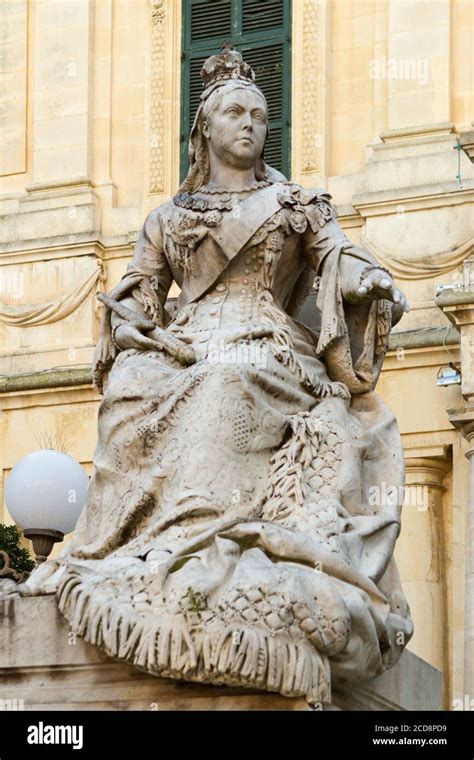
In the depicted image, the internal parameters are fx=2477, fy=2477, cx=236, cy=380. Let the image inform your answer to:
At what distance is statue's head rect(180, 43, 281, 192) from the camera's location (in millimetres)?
10742

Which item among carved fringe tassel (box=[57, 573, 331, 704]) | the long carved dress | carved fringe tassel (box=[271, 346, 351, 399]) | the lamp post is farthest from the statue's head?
the lamp post

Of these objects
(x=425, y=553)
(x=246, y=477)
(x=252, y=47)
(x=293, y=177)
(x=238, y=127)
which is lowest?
(x=246, y=477)

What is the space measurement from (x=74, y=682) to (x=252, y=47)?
1634 centimetres

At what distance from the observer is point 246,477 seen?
9773 mm

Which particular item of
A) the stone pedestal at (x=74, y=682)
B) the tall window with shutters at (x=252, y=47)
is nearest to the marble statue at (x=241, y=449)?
the stone pedestal at (x=74, y=682)

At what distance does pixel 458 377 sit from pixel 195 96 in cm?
490

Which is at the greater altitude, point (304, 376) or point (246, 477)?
point (304, 376)

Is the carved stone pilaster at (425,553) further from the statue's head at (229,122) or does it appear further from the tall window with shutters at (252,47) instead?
the statue's head at (229,122)

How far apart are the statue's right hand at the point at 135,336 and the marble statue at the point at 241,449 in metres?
0.01

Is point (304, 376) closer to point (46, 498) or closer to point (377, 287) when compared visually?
point (377, 287)

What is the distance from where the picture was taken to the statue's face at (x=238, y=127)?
10.7m

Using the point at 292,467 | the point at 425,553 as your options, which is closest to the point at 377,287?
the point at 292,467
